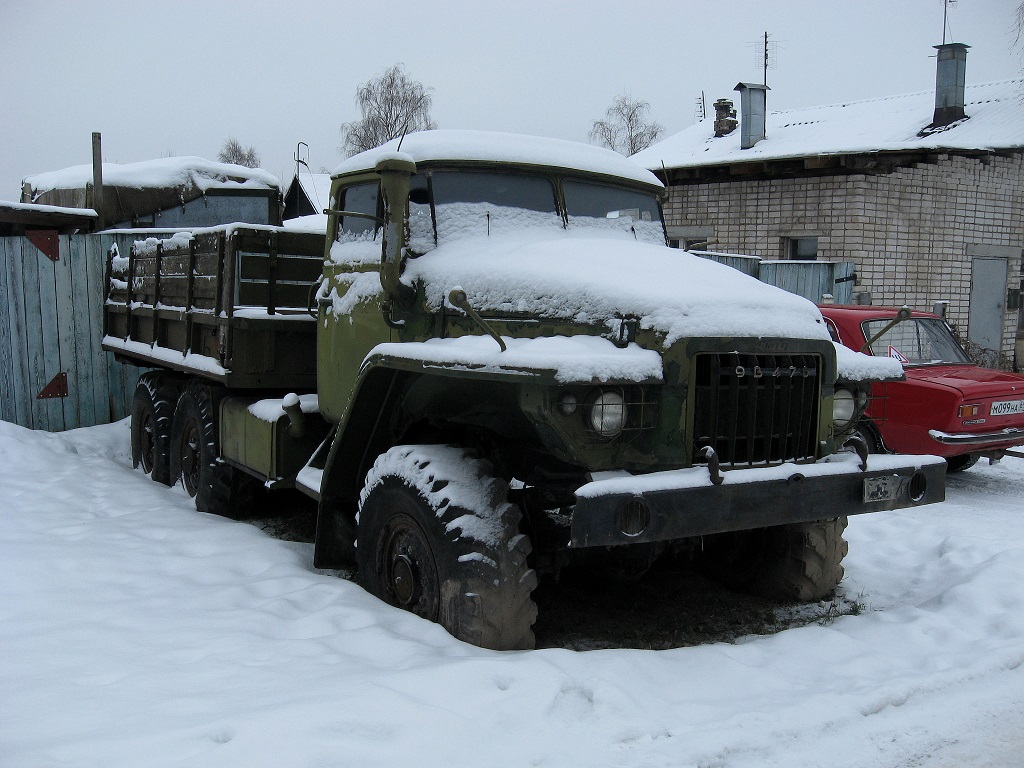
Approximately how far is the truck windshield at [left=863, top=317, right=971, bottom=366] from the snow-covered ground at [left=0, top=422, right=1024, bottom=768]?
3571 mm

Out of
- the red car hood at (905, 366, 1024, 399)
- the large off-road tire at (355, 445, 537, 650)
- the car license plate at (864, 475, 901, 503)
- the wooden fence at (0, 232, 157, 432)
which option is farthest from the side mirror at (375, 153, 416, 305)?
the wooden fence at (0, 232, 157, 432)

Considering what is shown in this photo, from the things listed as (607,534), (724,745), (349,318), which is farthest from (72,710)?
(349,318)

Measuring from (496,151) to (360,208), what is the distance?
33.6 inches

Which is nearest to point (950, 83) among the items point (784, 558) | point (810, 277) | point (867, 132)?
point (867, 132)

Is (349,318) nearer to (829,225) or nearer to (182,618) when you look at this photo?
(182,618)

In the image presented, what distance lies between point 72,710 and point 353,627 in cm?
126

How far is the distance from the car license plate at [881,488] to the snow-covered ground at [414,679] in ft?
2.33

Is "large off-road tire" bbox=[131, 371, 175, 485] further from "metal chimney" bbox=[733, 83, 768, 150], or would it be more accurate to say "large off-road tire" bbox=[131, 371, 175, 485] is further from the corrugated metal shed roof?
"metal chimney" bbox=[733, 83, 768, 150]

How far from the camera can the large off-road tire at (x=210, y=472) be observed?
6.61 m

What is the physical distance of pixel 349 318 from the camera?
5051mm

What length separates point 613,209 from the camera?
17.0ft

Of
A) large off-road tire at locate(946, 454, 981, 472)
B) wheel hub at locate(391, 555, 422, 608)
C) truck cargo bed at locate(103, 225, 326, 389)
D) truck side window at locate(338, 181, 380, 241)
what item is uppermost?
truck side window at locate(338, 181, 380, 241)

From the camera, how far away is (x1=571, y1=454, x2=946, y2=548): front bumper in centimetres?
335

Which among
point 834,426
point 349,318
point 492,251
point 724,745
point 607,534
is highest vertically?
point 492,251
